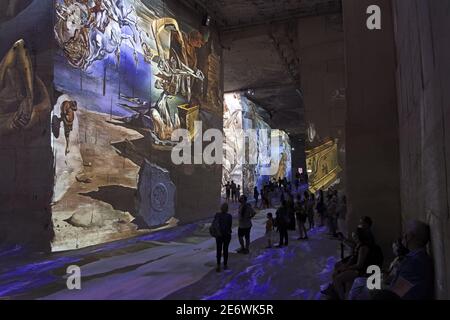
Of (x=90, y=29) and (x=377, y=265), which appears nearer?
(x=377, y=265)

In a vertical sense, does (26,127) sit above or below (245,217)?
above

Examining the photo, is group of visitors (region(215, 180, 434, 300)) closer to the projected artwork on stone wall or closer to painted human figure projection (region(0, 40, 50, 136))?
painted human figure projection (region(0, 40, 50, 136))

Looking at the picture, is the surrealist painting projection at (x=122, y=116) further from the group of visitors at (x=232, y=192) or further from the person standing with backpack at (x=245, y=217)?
the group of visitors at (x=232, y=192)

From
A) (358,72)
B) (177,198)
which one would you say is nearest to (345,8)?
(358,72)

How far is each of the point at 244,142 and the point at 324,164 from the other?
593 inches

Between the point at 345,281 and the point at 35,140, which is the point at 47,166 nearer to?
the point at 35,140

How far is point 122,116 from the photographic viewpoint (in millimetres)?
14055

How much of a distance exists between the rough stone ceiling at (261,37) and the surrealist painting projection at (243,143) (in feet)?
6.44

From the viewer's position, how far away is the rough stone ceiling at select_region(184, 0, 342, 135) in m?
21.1

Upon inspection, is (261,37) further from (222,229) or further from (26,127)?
(222,229)

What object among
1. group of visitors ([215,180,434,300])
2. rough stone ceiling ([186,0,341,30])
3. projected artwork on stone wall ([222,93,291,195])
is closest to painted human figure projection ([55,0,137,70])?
group of visitors ([215,180,434,300])

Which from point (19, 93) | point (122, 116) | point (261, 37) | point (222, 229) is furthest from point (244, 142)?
point (222, 229)

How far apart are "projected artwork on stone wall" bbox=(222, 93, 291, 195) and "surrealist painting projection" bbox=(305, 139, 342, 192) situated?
1139 centimetres

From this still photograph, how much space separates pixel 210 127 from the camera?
2164cm
